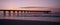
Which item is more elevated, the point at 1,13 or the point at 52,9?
the point at 52,9

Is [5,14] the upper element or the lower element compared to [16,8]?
lower

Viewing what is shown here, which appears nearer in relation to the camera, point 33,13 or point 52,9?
point 52,9

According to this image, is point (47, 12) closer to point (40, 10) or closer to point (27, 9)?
point (40, 10)

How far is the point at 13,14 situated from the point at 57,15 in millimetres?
2538

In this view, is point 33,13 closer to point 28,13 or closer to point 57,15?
point 28,13

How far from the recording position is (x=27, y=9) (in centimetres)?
663

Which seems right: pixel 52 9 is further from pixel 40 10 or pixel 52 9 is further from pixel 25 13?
pixel 25 13

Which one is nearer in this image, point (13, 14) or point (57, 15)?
point (57, 15)

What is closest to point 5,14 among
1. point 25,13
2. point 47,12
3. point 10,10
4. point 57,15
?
point 10,10

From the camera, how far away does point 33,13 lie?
6941mm

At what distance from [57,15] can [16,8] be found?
2.31m

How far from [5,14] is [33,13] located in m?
1.67

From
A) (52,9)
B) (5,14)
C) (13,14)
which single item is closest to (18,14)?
(13,14)

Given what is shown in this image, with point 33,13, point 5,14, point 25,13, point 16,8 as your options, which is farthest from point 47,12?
point 5,14
